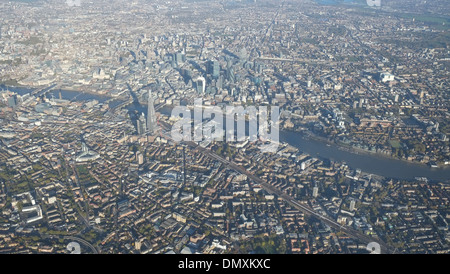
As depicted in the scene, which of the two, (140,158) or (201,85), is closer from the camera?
(140,158)

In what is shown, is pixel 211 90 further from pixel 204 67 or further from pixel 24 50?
pixel 24 50

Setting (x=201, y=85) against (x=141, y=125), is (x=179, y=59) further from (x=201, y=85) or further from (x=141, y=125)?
(x=141, y=125)

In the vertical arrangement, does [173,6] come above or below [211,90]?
above

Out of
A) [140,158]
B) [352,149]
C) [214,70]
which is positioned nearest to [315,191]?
[352,149]

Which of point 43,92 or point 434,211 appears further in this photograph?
point 43,92

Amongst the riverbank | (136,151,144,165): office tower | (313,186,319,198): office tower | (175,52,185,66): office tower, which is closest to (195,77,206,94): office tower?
(175,52,185,66): office tower

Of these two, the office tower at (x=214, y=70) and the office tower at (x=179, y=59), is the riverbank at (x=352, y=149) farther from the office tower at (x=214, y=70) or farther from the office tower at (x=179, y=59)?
the office tower at (x=179, y=59)

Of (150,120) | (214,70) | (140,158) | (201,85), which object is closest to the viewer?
(140,158)

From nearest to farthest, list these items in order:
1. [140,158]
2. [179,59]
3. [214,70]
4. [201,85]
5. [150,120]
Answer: [140,158]
[150,120]
[201,85]
[214,70]
[179,59]

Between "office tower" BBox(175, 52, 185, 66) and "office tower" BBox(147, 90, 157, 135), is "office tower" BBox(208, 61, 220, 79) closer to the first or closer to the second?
"office tower" BBox(175, 52, 185, 66)

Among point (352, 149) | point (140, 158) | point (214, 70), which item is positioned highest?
point (214, 70)
